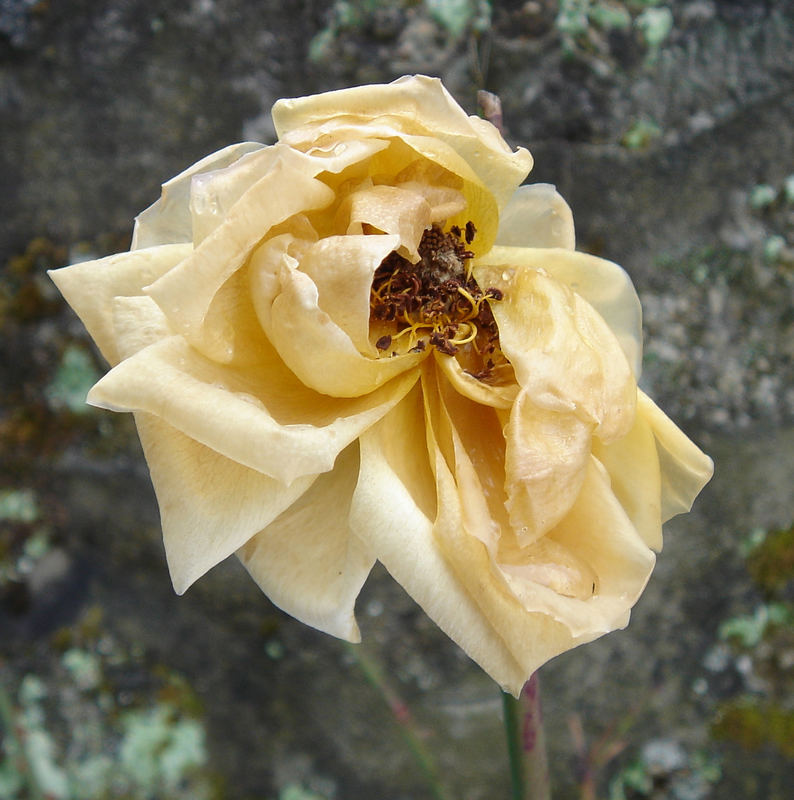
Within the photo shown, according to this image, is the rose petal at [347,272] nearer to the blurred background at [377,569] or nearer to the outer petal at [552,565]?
the outer petal at [552,565]

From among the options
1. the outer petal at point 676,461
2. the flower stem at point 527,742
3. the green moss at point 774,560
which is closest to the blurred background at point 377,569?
the green moss at point 774,560

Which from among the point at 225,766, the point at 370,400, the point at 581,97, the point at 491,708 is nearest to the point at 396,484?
the point at 370,400

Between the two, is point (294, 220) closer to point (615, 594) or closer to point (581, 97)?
point (615, 594)

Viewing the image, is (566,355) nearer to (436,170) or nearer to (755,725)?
(436,170)

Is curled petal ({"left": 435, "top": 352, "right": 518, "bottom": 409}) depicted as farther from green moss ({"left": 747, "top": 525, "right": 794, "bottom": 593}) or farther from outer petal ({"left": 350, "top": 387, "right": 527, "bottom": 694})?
green moss ({"left": 747, "top": 525, "right": 794, "bottom": 593})

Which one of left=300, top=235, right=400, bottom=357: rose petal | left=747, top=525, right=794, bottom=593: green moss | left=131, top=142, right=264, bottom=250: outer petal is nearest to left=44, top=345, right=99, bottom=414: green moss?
left=131, top=142, right=264, bottom=250: outer petal

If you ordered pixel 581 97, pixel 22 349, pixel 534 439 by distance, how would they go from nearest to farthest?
pixel 534 439
pixel 581 97
pixel 22 349
